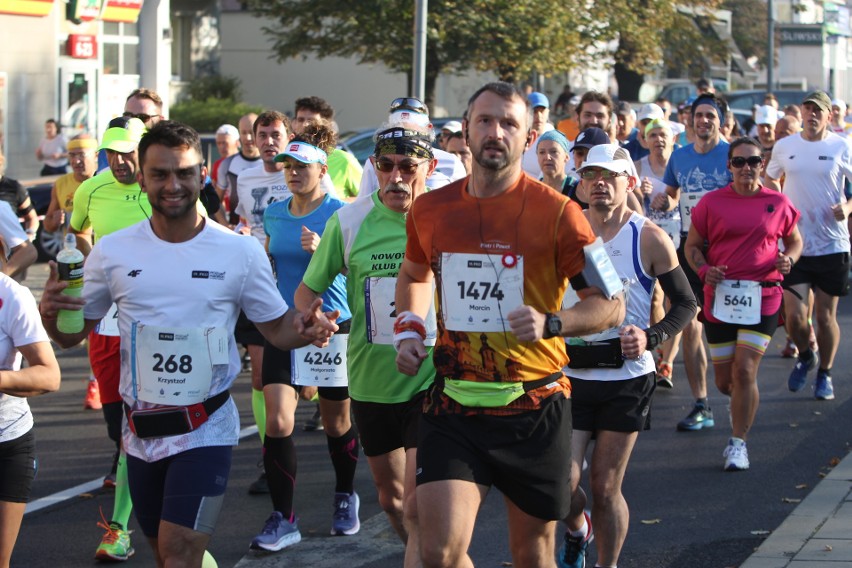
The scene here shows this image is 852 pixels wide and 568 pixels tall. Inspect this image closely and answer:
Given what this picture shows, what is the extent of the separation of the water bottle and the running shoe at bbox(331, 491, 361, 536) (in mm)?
2437

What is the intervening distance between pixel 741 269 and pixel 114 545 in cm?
427

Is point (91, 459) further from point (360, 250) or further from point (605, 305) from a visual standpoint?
point (605, 305)

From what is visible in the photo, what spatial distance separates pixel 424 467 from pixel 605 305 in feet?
2.68

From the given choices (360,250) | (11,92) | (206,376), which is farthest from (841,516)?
(11,92)

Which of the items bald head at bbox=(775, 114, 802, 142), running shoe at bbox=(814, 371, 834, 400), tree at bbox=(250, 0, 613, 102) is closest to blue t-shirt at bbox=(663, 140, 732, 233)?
running shoe at bbox=(814, 371, 834, 400)

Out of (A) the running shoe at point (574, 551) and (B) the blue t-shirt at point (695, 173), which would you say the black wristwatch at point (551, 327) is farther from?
(B) the blue t-shirt at point (695, 173)

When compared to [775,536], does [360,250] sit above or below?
above

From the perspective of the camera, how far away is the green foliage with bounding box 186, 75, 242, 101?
38.2m

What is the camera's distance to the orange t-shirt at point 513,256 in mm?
4586

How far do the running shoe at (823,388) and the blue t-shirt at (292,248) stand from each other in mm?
4870

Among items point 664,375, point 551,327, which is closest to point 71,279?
point 551,327

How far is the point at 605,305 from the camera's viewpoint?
4590 mm

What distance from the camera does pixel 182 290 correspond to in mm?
4859

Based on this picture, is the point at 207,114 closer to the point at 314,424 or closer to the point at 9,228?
the point at 314,424
